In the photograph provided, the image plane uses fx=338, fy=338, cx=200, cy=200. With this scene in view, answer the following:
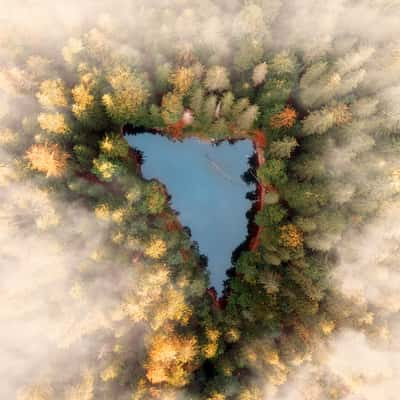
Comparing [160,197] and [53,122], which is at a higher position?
[53,122]

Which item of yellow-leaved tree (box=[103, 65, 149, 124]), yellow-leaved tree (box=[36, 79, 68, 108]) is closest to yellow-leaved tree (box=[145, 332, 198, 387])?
yellow-leaved tree (box=[103, 65, 149, 124])

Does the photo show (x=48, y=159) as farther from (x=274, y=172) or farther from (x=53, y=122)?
(x=274, y=172)

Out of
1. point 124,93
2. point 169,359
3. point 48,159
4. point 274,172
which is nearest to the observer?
point 48,159

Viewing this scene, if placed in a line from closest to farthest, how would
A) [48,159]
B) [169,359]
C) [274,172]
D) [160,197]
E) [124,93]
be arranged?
1. [48,159]
2. [169,359]
3. [124,93]
4. [274,172]
5. [160,197]

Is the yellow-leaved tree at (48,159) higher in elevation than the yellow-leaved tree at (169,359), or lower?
higher

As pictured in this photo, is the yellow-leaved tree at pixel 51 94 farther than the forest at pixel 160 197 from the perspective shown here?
No

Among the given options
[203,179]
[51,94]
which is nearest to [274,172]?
[203,179]

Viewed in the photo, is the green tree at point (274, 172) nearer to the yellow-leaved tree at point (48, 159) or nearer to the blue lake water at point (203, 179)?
the blue lake water at point (203, 179)

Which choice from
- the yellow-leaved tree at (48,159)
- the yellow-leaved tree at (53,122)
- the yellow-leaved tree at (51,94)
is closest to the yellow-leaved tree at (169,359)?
the yellow-leaved tree at (48,159)
